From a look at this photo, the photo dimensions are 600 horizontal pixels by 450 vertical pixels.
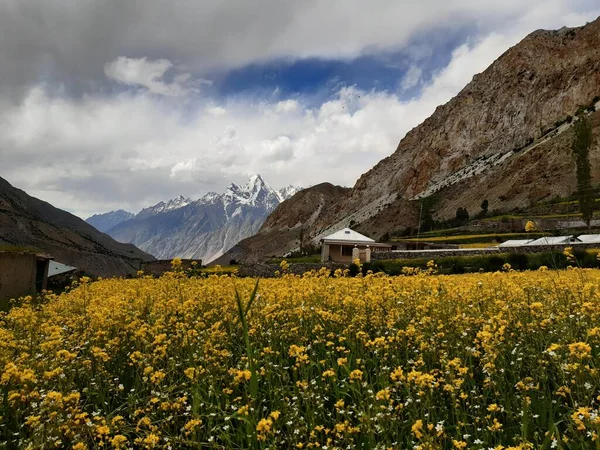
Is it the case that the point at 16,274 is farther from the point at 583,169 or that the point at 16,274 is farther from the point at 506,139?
the point at 506,139

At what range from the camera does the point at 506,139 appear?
126812mm

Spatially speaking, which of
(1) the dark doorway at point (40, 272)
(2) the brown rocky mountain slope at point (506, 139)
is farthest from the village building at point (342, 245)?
(2) the brown rocky mountain slope at point (506, 139)

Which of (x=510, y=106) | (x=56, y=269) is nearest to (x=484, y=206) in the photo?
(x=510, y=106)

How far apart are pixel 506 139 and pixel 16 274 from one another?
13087 centimetres

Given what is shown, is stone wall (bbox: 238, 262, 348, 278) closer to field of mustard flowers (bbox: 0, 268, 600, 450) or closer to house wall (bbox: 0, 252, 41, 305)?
house wall (bbox: 0, 252, 41, 305)

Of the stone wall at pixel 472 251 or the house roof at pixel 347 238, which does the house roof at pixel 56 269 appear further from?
the house roof at pixel 347 238

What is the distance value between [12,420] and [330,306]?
171 inches

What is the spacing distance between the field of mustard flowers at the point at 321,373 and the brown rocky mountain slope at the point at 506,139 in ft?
314

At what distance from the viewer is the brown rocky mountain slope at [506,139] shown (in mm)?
97500

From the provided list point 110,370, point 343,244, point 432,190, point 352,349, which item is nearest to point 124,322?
point 110,370

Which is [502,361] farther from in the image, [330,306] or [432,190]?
[432,190]

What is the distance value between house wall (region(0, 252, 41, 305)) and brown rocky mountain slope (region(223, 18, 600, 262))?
297 ft

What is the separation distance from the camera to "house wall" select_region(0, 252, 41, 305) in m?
21.0

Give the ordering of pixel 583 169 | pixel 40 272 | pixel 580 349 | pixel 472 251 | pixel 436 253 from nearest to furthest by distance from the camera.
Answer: pixel 580 349, pixel 40 272, pixel 472 251, pixel 436 253, pixel 583 169
